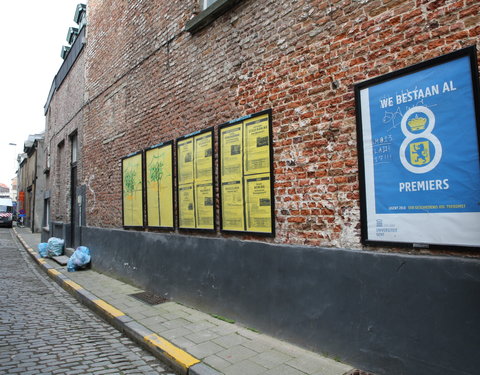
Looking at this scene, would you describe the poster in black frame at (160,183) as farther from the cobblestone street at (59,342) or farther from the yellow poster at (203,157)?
the cobblestone street at (59,342)

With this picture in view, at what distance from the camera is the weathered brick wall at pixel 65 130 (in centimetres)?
1117

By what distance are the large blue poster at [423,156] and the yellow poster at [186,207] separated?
3127 mm

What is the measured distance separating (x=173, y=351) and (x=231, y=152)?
8.76 feet

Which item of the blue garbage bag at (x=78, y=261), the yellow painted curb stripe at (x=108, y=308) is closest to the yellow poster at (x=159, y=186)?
the yellow painted curb stripe at (x=108, y=308)

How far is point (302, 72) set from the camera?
12.6 feet

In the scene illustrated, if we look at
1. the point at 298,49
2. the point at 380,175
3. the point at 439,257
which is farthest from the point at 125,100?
the point at 439,257

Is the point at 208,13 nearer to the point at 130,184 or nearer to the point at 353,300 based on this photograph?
the point at 130,184

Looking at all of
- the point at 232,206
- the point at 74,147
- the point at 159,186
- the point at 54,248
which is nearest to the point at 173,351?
the point at 232,206

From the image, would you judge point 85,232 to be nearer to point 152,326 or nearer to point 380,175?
point 152,326

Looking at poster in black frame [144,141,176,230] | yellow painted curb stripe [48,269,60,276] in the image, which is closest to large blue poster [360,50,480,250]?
poster in black frame [144,141,176,230]

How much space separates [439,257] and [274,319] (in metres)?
2.05

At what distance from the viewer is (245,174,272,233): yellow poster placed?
13.7 feet

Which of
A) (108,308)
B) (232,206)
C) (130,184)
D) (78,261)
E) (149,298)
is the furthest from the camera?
(78,261)

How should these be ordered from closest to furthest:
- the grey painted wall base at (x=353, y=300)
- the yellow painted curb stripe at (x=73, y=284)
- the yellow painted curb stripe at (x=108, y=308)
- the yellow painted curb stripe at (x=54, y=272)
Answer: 1. the grey painted wall base at (x=353, y=300)
2. the yellow painted curb stripe at (x=108, y=308)
3. the yellow painted curb stripe at (x=73, y=284)
4. the yellow painted curb stripe at (x=54, y=272)
